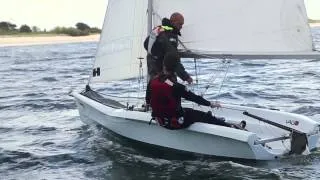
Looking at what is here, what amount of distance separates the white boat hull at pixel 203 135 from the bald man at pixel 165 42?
0.79m

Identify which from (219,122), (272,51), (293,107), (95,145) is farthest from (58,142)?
(293,107)

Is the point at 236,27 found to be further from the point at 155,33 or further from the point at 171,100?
the point at 171,100

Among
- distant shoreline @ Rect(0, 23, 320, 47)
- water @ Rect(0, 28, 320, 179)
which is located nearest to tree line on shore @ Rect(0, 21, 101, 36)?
distant shoreline @ Rect(0, 23, 320, 47)

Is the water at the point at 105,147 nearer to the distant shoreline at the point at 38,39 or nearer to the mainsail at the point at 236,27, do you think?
the mainsail at the point at 236,27

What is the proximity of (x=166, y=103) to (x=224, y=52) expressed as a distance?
1.33m

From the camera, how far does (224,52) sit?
28.6ft

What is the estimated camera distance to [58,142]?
1048cm

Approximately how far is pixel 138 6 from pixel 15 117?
182 inches

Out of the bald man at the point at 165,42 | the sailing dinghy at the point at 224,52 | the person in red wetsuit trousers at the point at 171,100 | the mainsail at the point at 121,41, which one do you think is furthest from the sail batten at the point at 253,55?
the mainsail at the point at 121,41

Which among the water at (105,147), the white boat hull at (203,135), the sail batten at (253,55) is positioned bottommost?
the water at (105,147)

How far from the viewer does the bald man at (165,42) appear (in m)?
8.45

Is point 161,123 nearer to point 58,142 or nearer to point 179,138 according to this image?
point 179,138

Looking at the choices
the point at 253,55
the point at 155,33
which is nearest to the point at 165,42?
the point at 155,33

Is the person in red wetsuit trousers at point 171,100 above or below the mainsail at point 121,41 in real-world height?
below
